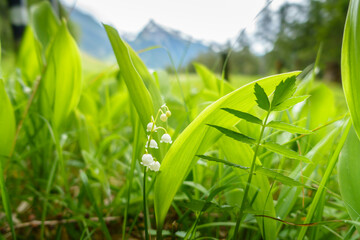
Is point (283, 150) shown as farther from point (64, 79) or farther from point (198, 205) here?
point (64, 79)

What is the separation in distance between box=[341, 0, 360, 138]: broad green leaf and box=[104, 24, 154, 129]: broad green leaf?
0.23 metres

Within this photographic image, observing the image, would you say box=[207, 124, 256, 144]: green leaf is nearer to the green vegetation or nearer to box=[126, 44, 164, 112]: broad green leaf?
the green vegetation

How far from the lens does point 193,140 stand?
308 millimetres

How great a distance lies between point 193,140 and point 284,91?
113 millimetres

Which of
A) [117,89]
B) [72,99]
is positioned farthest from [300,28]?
[72,99]

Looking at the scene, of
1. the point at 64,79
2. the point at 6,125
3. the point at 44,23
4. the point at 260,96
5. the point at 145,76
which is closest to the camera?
the point at 260,96

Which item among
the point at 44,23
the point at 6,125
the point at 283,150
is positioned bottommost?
the point at 6,125

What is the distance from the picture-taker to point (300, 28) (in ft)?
21.5

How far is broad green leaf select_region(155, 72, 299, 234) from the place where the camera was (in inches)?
11.3

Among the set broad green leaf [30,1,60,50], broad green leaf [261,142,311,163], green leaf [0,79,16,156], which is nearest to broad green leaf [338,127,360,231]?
broad green leaf [261,142,311,163]

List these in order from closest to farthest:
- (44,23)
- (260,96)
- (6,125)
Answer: (260,96) < (6,125) < (44,23)

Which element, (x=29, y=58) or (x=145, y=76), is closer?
(x=145, y=76)

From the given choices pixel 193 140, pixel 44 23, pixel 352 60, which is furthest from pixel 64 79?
pixel 352 60

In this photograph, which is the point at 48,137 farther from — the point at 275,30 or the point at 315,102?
the point at 275,30
